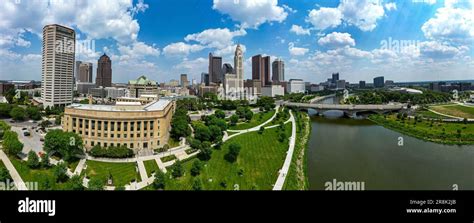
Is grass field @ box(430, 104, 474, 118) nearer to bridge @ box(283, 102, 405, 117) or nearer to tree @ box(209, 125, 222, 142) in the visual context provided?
bridge @ box(283, 102, 405, 117)

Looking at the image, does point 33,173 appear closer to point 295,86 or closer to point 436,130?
point 436,130

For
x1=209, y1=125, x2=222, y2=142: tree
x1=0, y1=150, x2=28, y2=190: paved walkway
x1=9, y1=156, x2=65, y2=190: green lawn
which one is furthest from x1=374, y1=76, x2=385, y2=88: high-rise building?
x1=0, y1=150, x2=28, y2=190: paved walkway

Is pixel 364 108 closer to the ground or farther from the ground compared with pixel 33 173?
farther from the ground

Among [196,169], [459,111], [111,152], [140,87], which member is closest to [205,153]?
[196,169]
